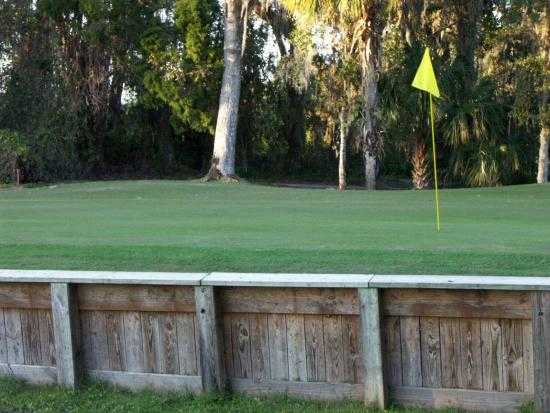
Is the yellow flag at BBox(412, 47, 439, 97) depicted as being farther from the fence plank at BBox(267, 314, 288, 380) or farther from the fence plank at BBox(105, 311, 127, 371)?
the fence plank at BBox(105, 311, 127, 371)

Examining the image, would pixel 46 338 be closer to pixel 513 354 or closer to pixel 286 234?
pixel 513 354

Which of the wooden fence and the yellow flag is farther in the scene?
the yellow flag

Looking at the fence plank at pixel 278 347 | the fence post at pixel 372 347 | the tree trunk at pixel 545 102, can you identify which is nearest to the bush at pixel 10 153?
the tree trunk at pixel 545 102

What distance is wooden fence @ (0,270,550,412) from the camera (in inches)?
249

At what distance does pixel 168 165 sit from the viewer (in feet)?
121

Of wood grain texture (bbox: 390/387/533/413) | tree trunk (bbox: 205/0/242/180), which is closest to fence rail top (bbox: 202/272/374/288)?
wood grain texture (bbox: 390/387/533/413)

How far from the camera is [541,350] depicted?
20.3 ft

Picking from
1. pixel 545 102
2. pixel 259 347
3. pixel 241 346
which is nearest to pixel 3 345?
pixel 241 346

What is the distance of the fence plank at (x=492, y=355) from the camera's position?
6344 millimetres

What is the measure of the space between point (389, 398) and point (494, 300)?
1140 mm

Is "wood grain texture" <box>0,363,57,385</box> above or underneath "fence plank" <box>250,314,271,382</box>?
underneath

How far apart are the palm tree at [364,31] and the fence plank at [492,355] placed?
1943 centimetres

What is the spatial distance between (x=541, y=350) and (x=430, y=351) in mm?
820

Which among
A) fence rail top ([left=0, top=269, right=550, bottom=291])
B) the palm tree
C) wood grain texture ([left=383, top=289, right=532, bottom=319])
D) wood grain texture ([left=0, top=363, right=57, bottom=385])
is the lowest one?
wood grain texture ([left=0, top=363, right=57, bottom=385])
